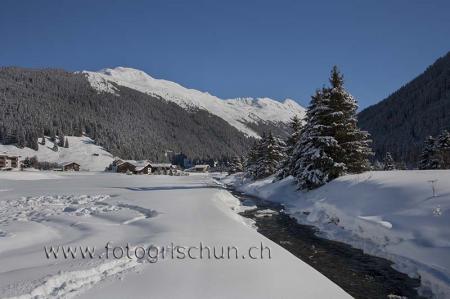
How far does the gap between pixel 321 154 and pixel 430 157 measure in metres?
26.0

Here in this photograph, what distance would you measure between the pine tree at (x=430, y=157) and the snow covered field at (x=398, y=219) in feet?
90.1

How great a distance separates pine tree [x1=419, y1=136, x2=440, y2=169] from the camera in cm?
4534

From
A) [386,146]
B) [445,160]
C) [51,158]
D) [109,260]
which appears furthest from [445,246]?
[51,158]

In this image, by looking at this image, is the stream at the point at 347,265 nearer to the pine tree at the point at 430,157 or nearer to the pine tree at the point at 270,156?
the pine tree at the point at 430,157

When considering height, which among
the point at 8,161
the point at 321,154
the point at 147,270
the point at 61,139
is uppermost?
the point at 61,139

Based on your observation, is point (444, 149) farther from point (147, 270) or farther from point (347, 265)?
point (147, 270)

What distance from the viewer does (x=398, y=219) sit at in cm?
1407

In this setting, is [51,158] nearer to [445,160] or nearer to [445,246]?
[445,160]

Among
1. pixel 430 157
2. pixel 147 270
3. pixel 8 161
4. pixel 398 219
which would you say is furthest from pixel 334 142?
pixel 8 161

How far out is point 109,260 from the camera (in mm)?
8953

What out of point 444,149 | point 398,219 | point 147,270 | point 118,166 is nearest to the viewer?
point 147,270

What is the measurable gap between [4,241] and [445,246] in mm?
13038

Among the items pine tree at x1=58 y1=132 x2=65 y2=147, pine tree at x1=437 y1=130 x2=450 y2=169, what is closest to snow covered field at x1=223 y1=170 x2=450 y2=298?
pine tree at x1=437 y1=130 x2=450 y2=169

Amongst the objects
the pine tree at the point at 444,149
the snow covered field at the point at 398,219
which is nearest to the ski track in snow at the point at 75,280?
the snow covered field at the point at 398,219
